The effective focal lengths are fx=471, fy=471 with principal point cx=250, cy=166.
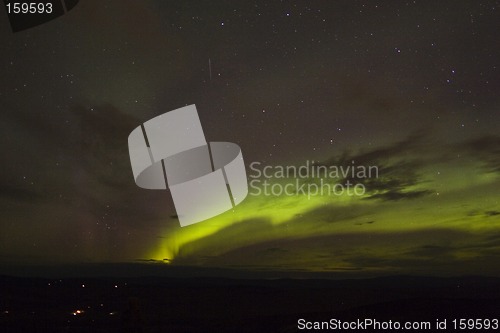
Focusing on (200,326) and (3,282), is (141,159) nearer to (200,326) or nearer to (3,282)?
(200,326)

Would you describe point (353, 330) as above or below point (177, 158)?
below

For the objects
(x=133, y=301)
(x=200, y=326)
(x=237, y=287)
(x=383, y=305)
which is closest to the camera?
(x=133, y=301)

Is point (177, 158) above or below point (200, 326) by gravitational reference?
above

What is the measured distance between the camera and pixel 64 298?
35.2 metres

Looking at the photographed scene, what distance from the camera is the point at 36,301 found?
1378 inches

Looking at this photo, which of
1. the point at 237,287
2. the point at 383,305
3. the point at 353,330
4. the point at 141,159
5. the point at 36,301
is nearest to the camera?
the point at 141,159

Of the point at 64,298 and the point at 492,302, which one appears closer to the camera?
the point at 492,302

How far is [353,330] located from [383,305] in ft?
14.0

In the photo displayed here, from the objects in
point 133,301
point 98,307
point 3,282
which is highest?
point 3,282

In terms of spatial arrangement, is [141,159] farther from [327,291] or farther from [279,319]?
[327,291]

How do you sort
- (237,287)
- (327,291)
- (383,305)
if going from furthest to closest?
(237,287) → (327,291) → (383,305)

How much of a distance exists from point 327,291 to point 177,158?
3131 centimetres

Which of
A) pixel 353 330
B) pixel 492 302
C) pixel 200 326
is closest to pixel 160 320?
pixel 200 326

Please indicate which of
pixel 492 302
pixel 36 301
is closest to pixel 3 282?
pixel 36 301
